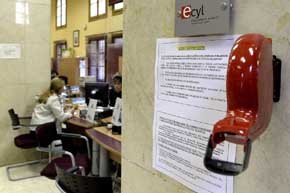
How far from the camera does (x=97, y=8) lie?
28.0ft

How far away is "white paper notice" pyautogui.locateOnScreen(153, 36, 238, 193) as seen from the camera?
620 millimetres

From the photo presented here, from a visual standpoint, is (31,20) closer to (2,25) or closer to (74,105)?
(2,25)

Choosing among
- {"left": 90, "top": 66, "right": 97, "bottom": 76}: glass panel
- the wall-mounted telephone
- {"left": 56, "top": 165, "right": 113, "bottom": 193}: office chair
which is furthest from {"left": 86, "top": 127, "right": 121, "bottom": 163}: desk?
{"left": 90, "top": 66, "right": 97, "bottom": 76}: glass panel

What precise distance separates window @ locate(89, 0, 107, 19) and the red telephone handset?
7992 millimetres

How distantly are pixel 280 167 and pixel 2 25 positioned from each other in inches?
168

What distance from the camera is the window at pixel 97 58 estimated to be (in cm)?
826

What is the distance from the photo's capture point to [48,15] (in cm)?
447

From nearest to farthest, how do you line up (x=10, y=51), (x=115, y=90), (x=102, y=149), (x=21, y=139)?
(x=102, y=149)
(x=21, y=139)
(x=10, y=51)
(x=115, y=90)

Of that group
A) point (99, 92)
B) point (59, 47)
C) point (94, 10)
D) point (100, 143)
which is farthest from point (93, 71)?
point (100, 143)

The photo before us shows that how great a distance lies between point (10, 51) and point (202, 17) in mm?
4059

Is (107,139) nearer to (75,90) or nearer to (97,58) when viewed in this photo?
(75,90)

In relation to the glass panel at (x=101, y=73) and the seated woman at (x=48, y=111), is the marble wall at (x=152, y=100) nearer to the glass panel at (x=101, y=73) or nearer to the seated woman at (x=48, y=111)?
the seated woman at (x=48, y=111)

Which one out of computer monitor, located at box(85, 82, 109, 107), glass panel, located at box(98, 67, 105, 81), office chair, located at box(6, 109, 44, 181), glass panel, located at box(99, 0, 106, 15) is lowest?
office chair, located at box(6, 109, 44, 181)

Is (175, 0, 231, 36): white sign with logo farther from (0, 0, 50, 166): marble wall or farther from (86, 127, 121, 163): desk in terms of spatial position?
(0, 0, 50, 166): marble wall
